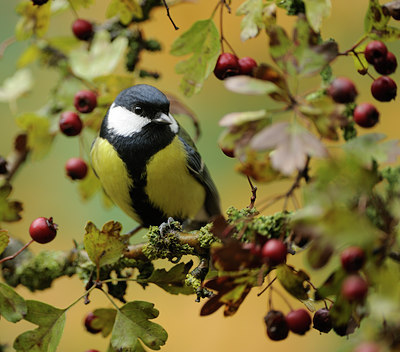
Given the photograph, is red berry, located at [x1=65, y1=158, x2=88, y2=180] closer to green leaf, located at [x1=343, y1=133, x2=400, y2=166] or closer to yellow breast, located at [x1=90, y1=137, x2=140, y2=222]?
yellow breast, located at [x1=90, y1=137, x2=140, y2=222]

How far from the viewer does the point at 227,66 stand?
2.93ft

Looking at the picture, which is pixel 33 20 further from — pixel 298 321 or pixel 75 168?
pixel 298 321

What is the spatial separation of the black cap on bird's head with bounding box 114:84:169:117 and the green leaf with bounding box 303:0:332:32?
59cm

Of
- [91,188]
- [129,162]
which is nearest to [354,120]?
[129,162]

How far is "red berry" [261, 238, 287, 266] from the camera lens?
2.09ft

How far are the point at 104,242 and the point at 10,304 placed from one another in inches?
6.5

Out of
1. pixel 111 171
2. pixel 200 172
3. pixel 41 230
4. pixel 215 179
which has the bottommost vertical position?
pixel 215 179

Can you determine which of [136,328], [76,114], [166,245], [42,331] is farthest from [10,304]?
[76,114]

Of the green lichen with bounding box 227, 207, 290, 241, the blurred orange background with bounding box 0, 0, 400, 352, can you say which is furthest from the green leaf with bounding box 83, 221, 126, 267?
the blurred orange background with bounding box 0, 0, 400, 352

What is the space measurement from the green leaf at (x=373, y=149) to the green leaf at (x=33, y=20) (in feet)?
2.38

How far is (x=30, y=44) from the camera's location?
4.80ft

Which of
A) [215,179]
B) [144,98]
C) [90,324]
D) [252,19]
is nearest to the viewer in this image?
[252,19]

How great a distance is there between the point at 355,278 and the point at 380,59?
34 cm

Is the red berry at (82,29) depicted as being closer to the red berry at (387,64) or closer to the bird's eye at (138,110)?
the bird's eye at (138,110)
